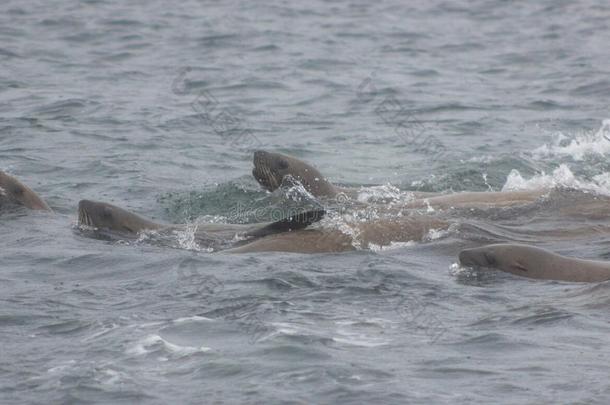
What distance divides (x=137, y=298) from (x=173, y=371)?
171 centimetres

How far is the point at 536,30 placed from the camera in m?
23.2

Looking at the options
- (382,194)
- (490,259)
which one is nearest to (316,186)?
(382,194)

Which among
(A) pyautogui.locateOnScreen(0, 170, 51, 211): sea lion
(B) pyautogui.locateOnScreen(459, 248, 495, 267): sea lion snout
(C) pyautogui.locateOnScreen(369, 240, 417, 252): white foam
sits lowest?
(A) pyautogui.locateOnScreen(0, 170, 51, 211): sea lion

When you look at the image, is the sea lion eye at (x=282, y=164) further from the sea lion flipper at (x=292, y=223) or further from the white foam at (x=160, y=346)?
the white foam at (x=160, y=346)

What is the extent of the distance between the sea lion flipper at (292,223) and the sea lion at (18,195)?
2.76 m

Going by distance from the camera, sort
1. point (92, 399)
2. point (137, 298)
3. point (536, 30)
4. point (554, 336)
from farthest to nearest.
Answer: point (536, 30) → point (137, 298) → point (554, 336) → point (92, 399)

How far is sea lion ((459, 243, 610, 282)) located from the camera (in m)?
9.05

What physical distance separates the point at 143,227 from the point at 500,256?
3.43m

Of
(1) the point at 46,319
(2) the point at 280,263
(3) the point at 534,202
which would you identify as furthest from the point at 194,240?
(3) the point at 534,202

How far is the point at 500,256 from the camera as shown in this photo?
9.46 meters

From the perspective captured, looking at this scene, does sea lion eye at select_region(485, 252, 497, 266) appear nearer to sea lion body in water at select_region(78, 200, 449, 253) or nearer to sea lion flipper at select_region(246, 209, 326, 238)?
sea lion body in water at select_region(78, 200, 449, 253)

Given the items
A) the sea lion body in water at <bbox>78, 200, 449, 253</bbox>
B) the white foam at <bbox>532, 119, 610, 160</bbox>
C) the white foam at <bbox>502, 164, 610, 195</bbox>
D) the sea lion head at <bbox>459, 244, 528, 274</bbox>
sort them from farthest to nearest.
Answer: the white foam at <bbox>532, 119, 610, 160</bbox> → the white foam at <bbox>502, 164, 610, 195</bbox> → the sea lion body in water at <bbox>78, 200, 449, 253</bbox> → the sea lion head at <bbox>459, 244, 528, 274</bbox>

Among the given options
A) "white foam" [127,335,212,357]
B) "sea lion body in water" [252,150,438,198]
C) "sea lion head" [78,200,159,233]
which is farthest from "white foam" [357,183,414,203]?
"white foam" [127,335,212,357]

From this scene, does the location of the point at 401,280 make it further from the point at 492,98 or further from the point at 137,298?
the point at 492,98
